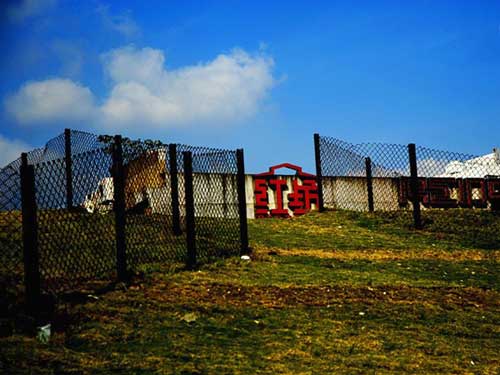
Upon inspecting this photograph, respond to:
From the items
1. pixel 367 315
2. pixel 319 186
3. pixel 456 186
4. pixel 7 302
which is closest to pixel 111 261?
pixel 7 302

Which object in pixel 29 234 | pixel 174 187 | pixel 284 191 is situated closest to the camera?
pixel 29 234

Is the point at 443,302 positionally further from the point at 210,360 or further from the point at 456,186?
the point at 456,186

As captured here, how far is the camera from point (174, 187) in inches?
368

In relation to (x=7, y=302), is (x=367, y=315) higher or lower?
lower

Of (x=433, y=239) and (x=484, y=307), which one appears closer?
(x=484, y=307)

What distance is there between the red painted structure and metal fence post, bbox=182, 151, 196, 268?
7.80m

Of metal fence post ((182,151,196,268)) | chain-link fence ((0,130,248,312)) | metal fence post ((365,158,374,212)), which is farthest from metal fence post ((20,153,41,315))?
metal fence post ((365,158,374,212))

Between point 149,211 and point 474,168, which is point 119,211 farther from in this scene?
point 474,168

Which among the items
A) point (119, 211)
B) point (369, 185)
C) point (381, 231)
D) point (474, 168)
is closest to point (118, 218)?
point (119, 211)

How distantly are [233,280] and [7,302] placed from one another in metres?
3.07

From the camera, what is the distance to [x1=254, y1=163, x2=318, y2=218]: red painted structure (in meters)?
16.5

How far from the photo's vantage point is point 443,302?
7.04 meters

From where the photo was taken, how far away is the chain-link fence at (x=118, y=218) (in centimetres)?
668

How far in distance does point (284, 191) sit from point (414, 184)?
398cm
